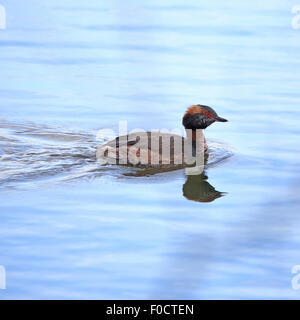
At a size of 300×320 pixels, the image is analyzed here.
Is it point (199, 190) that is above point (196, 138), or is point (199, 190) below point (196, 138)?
below

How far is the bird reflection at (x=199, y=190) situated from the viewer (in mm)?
7984

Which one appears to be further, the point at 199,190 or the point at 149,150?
the point at 149,150

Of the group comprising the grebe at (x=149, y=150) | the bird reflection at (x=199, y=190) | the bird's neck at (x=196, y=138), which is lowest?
the bird reflection at (x=199, y=190)

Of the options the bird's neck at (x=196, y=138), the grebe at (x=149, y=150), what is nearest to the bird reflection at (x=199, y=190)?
the grebe at (x=149, y=150)

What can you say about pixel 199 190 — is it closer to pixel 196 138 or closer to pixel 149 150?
pixel 149 150

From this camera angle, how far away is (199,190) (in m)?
8.39

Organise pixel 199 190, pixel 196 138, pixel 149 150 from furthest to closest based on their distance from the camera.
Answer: pixel 196 138 < pixel 149 150 < pixel 199 190

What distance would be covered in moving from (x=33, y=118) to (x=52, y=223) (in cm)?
512

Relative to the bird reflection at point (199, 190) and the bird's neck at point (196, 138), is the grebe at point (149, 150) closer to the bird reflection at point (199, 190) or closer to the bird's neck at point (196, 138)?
the bird's neck at point (196, 138)

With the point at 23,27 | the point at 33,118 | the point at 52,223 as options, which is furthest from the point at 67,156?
the point at 23,27

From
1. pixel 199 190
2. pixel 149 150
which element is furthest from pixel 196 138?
pixel 199 190

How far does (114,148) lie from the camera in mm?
9758

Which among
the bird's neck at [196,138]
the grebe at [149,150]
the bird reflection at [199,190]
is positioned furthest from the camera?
the bird's neck at [196,138]

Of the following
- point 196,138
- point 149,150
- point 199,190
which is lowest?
point 199,190
